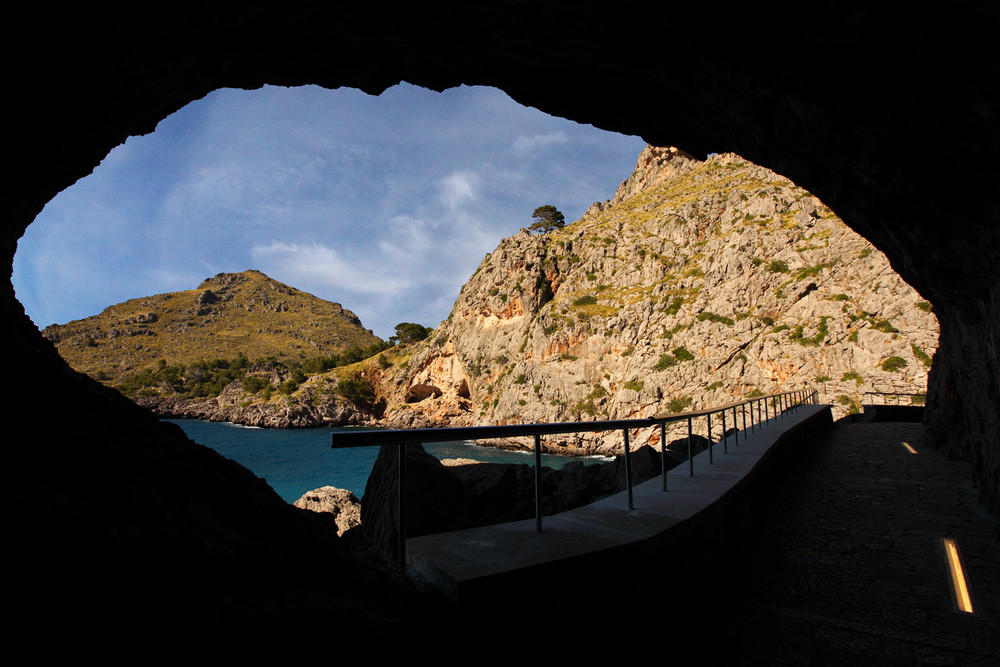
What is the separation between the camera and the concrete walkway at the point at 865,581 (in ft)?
9.45

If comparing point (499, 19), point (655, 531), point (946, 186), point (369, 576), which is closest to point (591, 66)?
point (499, 19)

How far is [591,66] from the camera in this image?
5547 millimetres

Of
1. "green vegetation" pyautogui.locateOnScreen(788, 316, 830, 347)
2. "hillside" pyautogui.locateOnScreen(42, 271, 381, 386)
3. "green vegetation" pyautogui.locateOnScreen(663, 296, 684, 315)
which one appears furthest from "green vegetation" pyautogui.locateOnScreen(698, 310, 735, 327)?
Answer: "hillside" pyautogui.locateOnScreen(42, 271, 381, 386)

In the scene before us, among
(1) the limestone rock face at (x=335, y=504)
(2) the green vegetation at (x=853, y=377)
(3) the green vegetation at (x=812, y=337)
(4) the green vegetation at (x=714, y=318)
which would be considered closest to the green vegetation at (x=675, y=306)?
(4) the green vegetation at (x=714, y=318)

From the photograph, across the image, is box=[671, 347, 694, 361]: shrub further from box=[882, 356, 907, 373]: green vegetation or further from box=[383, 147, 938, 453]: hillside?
box=[882, 356, 907, 373]: green vegetation

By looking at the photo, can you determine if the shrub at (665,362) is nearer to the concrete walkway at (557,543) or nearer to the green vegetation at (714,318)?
the green vegetation at (714,318)

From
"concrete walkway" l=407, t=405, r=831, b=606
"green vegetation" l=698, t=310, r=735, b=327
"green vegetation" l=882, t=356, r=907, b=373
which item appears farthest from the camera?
"green vegetation" l=698, t=310, r=735, b=327

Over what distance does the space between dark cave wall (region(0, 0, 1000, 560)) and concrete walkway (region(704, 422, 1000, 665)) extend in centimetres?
90

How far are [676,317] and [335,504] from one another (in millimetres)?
40877

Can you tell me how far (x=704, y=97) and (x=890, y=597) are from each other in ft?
17.6

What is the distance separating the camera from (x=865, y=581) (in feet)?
12.6

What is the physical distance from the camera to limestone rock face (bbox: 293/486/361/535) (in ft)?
29.5

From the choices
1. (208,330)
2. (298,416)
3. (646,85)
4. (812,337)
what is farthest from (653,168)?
(208,330)

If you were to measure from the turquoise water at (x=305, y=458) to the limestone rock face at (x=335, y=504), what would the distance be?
57.3 ft
